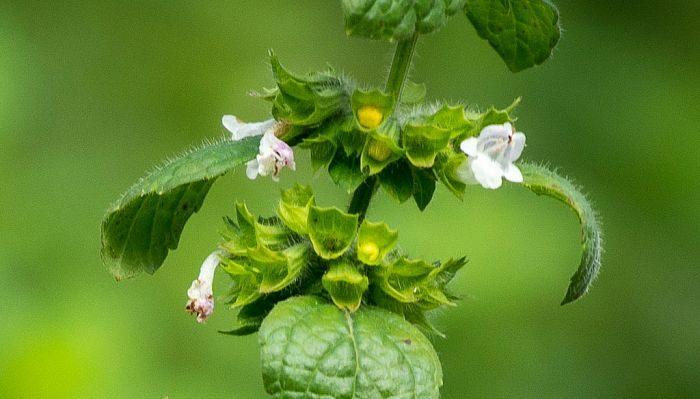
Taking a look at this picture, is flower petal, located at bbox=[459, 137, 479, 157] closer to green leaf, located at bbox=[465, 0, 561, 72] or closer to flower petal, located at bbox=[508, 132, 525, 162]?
flower petal, located at bbox=[508, 132, 525, 162]

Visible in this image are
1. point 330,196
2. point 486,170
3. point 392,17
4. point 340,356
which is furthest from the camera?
point 330,196

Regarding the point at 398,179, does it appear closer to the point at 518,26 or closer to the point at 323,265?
the point at 323,265

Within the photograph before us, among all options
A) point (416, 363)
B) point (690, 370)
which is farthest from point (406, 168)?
point (690, 370)

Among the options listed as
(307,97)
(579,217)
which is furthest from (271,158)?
(579,217)

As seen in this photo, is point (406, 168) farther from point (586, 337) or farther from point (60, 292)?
point (586, 337)

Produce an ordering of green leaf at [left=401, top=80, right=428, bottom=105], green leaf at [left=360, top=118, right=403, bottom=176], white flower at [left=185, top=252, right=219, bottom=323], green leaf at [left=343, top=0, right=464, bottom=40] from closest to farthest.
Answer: green leaf at [left=343, top=0, right=464, bottom=40]
green leaf at [left=360, top=118, right=403, bottom=176]
white flower at [left=185, top=252, right=219, bottom=323]
green leaf at [left=401, top=80, right=428, bottom=105]

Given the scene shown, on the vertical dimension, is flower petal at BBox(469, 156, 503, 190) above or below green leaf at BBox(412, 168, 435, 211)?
above

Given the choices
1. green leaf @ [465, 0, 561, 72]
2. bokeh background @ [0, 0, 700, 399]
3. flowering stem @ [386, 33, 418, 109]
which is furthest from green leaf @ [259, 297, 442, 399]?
bokeh background @ [0, 0, 700, 399]
